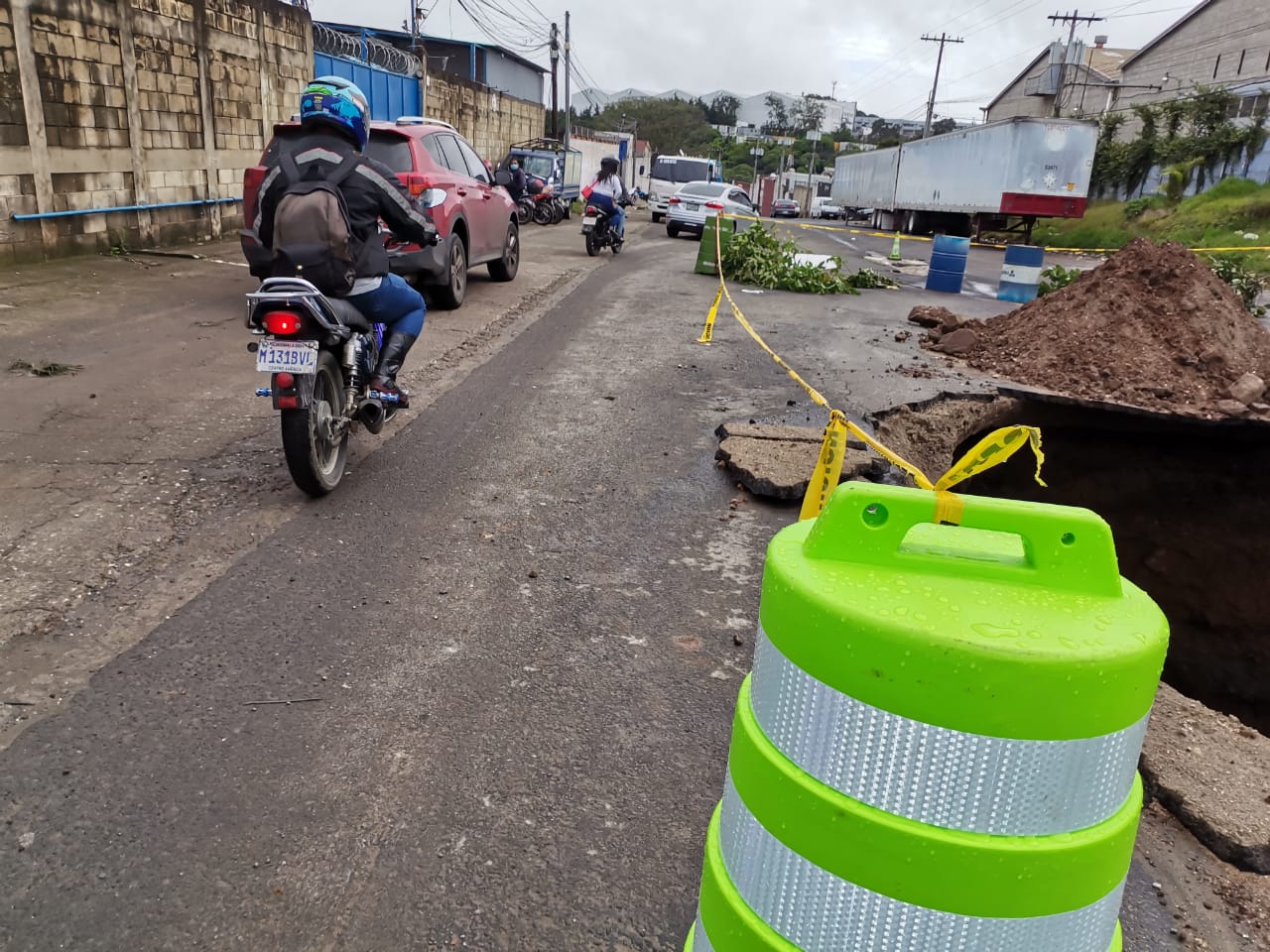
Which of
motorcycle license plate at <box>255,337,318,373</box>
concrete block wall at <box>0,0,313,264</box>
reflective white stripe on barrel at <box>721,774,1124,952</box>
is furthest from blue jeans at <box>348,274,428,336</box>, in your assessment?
concrete block wall at <box>0,0,313,264</box>

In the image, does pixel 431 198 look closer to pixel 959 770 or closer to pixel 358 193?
pixel 358 193

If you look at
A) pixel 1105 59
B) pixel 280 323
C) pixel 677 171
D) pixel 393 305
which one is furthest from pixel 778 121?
pixel 280 323

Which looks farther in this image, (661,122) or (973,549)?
(661,122)

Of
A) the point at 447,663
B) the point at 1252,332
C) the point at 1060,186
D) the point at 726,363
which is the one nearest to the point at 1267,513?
the point at 1252,332

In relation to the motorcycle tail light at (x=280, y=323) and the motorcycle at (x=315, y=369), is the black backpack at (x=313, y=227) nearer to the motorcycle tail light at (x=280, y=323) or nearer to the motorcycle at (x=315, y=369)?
the motorcycle at (x=315, y=369)

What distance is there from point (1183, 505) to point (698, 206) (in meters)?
16.4

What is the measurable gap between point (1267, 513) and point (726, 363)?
17.1ft

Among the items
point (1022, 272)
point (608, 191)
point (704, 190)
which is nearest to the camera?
point (1022, 272)

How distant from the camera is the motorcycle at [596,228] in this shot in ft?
55.0

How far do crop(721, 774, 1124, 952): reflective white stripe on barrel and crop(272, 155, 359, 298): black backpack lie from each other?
3875 millimetres

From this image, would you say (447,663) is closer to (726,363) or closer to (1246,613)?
(726,363)

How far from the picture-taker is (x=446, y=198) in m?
8.93

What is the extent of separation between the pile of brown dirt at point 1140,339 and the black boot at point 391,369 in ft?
19.5

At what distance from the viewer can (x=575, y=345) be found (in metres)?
8.84
